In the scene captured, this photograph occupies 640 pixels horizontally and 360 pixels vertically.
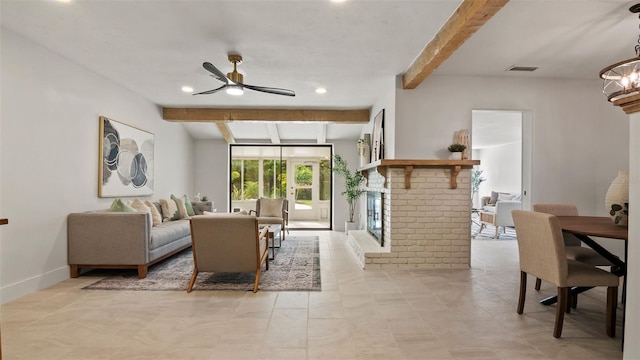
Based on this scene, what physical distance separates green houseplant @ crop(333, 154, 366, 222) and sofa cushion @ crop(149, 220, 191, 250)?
11.2 feet

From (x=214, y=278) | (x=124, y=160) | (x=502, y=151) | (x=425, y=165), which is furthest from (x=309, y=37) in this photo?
(x=502, y=151)

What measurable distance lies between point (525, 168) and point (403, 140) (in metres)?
1.86

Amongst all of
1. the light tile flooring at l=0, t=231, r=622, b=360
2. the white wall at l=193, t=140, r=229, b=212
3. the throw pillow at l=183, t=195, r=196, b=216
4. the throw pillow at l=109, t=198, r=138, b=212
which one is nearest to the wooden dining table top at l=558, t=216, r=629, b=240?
the light tile flooring at l=0, t=231, r=622, b=360

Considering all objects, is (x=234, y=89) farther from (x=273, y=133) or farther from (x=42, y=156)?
(x=273, y=133)

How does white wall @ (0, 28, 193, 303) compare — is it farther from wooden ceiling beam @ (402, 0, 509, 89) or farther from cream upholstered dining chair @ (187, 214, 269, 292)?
wooden ceiling beam @ (402, 0, 509, 89)

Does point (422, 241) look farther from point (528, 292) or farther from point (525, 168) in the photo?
point (525, 168)

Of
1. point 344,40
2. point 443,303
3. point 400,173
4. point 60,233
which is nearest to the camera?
point 443,303

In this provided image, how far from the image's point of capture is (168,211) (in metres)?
5.41

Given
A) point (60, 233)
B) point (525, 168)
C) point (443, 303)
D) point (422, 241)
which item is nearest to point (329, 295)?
point (443, 303)

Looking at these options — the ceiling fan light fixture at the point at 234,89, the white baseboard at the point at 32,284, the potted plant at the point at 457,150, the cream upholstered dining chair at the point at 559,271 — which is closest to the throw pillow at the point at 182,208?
the white baseboard at the point at 32,284

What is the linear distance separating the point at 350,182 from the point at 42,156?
511 cm

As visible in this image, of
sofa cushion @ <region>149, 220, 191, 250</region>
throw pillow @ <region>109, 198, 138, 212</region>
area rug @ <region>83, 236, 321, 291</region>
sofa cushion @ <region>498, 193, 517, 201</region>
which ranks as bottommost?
area rug @ <region>83, 236, 321, 291</region>

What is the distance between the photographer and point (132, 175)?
5.03 meters

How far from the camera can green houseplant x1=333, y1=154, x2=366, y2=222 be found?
270 inches
